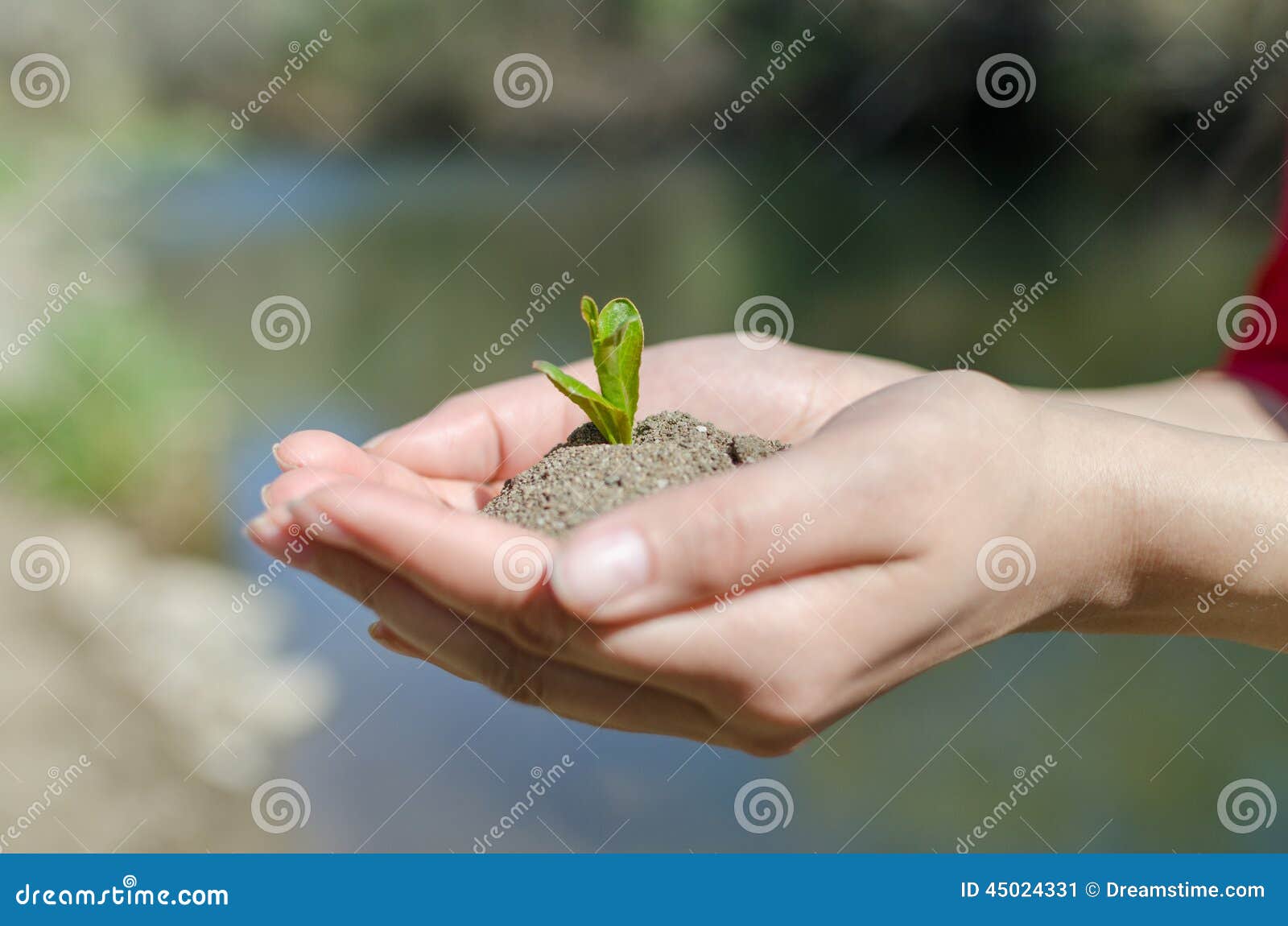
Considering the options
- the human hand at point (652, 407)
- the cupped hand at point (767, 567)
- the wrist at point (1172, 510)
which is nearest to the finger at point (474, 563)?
the cupped hand at point (767, 567)

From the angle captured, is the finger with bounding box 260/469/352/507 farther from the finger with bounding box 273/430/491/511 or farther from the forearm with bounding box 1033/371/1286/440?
the forearm with bounding box 1033/371/1286/440

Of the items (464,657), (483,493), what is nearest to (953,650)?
(464,657)

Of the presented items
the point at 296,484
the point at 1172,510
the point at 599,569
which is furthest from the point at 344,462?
the point at 1172,510

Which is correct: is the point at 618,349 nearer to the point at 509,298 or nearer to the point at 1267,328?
the point at 1267,328

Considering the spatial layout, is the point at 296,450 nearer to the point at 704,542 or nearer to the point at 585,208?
the point at 704,542

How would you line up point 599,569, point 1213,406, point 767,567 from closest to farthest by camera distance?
point 599,569 → point 767,567 → point 1213,406

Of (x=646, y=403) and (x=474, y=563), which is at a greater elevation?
(x=646, y=403)
